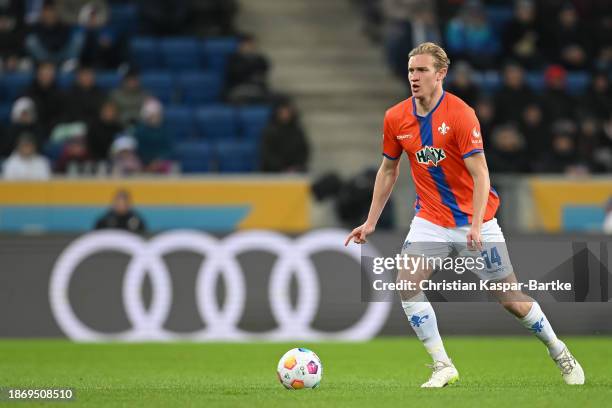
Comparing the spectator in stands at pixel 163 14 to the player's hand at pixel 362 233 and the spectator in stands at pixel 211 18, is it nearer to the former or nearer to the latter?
the spectator in stands at pixel 211 18

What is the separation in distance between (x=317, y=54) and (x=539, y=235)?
7936 mm

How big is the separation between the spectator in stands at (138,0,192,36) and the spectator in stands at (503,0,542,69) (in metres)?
5.44

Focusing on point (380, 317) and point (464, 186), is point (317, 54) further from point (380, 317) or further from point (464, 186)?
point (464, 186)

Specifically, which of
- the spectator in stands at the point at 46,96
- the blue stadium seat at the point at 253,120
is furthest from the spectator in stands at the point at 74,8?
the blue stadium seat at the point at 253,120

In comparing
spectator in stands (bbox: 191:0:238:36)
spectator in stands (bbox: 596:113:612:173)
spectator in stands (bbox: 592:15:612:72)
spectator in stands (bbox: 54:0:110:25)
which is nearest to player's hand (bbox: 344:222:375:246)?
spectator in stands (bbox: 596:113:612:173)

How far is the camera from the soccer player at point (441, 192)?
30.0ft

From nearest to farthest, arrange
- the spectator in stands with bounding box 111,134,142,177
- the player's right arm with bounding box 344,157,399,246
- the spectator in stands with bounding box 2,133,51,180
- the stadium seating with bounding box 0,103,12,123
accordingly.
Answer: the player's right arm with bounding box 344,157,399,246 → the spectator in stands with bounding box 2,133,51,180 → the spectator in stands with bounding box 111,134,142,177 → the stadium seating with bounding box 0,103,12,123

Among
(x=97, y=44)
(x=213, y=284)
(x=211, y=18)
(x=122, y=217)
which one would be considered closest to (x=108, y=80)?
(x=97, y=44)

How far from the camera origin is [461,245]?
9352mm

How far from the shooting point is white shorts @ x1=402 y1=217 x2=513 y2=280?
9.26 meters

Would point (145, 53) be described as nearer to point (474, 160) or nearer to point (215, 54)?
point (215, 54)

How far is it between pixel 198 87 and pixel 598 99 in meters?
6.49

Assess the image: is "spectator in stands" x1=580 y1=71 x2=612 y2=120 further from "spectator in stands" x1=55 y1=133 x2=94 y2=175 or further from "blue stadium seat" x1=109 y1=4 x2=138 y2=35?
"spectator in stands" x1=55 y1=133 x2=94 y2=175

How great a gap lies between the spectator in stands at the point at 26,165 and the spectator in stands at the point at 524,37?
8.39 metres
